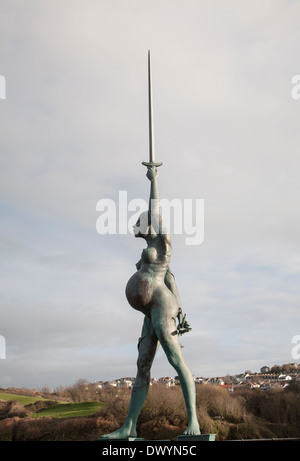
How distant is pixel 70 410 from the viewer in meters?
48.3

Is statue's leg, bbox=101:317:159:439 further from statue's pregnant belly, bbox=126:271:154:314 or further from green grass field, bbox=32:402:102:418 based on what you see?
green grass field, bbox=32:402:102:418

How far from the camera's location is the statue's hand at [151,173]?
9375 mm

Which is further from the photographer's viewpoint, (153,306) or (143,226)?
(143,226)

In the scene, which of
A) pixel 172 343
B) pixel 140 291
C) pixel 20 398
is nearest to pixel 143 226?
pixel 140 291

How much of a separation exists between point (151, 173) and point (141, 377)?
3.52m

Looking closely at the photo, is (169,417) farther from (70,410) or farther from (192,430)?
(192,430)

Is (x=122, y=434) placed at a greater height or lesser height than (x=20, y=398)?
lesser

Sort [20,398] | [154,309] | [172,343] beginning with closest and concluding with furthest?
[172,343] → [154,309] → [20,398]

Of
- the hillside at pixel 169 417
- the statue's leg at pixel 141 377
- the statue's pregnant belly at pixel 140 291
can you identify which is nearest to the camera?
the statue's leg at pixel 141 377

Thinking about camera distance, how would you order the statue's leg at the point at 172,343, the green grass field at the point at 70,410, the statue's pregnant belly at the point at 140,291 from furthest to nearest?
the green grass field at the point at 70,410
the statue's pregnant belly at the point at 140,291
the statue's leg at the point at 172,343

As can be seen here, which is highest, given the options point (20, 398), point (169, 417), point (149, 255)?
point (20, 398)

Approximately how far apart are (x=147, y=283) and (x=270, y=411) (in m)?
39.4

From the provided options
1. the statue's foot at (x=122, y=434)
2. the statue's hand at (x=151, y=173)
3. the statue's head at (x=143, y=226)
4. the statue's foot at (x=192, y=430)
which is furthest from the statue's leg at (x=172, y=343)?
the statue's hand at (x=151, y=173)

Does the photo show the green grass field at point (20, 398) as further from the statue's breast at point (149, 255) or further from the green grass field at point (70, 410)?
the statue's breast at point (149, 255)
